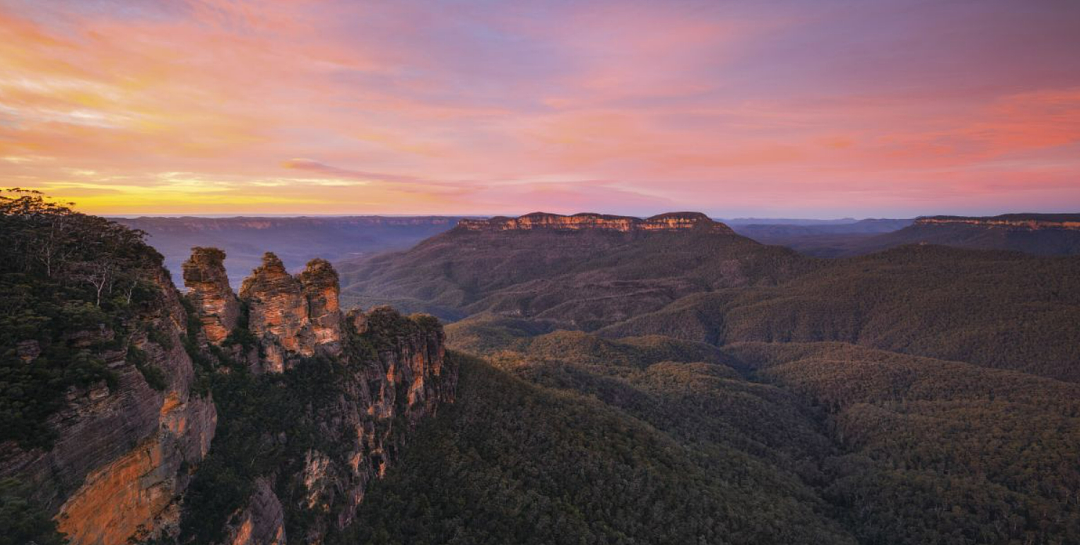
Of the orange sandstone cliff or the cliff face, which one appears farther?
the orange sandstone cliff

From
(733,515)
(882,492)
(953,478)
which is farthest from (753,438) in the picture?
(733,515)

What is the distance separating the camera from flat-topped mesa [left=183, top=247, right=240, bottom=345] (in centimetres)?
2991

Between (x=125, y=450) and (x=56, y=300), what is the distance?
7.46 meters

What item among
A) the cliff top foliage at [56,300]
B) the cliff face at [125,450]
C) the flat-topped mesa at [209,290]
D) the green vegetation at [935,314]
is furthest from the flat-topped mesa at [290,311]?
the green vegetation at [935,314]

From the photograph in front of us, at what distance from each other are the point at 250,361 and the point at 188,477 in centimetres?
1312

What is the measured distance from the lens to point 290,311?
3719 cm

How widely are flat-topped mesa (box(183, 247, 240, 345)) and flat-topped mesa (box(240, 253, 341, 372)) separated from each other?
3869 millimetres

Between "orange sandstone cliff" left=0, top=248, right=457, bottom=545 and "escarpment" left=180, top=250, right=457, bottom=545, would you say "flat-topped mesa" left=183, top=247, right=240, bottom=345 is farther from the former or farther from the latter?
"escarpment" left=180, top=250, right=457, bottom=545

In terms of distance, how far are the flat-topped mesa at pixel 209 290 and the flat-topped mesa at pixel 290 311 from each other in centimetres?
387

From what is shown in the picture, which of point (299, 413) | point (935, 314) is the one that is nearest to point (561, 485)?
point (299, 413)

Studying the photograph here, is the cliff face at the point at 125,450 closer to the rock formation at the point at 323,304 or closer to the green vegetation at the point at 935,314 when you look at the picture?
the rock formation at the point at 323,304

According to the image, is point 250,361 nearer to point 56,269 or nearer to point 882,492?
point 56,269

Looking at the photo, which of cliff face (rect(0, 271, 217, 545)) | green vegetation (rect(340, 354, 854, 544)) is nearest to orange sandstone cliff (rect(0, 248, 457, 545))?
cliff face (rect(0, 271, 217, 545))

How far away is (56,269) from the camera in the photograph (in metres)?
20.1
